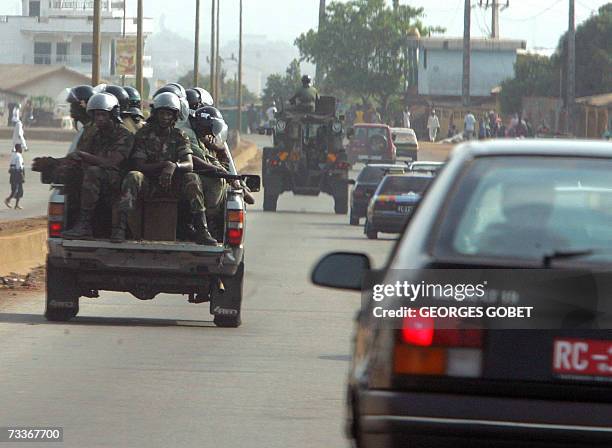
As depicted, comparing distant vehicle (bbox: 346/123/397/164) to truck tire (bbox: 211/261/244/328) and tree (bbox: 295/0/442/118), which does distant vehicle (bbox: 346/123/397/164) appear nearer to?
truck tire (bbox: 211/261/244/328)

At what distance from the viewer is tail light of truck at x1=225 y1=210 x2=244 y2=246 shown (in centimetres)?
1438

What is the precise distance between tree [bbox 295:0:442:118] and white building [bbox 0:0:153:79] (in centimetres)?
2962

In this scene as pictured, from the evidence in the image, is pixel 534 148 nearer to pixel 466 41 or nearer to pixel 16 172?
pixel 16 172

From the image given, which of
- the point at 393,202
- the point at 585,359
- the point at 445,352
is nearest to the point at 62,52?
the point at 393,202

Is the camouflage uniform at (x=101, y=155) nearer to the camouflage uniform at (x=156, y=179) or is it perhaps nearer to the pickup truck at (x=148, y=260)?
the camouflage uniform at (x=156, y=179)

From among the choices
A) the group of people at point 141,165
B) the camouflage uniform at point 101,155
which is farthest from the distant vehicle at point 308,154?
the camouflage uniform at point 101,155

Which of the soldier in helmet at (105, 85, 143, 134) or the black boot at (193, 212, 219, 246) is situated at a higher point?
the soldier in helmet at (105, 85, 143, 134)

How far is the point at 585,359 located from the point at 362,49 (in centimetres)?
10828

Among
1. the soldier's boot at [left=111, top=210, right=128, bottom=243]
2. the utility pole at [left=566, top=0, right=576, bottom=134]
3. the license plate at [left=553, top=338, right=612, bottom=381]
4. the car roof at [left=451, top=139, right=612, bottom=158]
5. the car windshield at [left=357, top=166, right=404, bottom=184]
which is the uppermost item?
the utility pole at [left=566, top=0, right=576, bottom=134]

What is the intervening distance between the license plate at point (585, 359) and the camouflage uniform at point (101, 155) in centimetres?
932

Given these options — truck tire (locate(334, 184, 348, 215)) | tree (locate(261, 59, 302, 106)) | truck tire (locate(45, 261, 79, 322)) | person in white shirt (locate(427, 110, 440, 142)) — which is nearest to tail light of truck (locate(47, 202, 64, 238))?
truck tire (locate(45, 261, 79, 322))

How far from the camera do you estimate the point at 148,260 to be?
562 inches

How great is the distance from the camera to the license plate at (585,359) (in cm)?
532

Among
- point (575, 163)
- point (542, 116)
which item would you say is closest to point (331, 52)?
point (542, 116)
